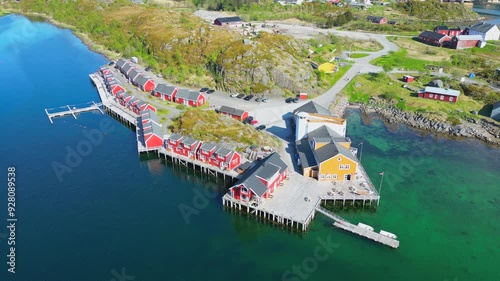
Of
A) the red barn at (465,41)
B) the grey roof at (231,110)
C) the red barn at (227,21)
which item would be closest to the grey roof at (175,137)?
the grey roof at (231,110)

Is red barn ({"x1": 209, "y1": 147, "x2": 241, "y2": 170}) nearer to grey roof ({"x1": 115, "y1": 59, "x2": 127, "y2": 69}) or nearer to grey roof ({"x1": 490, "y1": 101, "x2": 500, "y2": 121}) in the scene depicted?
grey roof ({"x1": 115, "y1": 59, "x2": 127, "y2": 69})

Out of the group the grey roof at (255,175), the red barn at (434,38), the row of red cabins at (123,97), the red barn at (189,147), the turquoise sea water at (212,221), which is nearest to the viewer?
the turquoise sea water at (212,221)

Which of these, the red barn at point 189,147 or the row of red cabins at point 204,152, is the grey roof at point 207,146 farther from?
the red barn at point 189,147

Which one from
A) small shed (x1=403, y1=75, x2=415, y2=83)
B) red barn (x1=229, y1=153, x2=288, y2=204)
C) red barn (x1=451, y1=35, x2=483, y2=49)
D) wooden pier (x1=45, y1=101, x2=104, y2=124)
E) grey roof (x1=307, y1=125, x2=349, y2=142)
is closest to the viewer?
red barn (x1=229, y1=153, x2=288, y2=204)

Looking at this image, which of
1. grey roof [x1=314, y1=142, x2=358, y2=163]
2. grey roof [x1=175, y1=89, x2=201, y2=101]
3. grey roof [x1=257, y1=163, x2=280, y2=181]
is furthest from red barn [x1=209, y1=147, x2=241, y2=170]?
grey roof [x1=175, y1=89, x2=201, y2=101]

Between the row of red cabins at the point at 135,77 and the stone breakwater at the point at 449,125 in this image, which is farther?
the row of red cabins at the point at 135,77

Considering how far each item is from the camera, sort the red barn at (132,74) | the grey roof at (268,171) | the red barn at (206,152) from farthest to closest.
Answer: the red barn at (132,74) → the red barn at (206,152) → the grey roof at (268,171)

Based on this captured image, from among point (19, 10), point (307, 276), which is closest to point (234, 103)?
point (307, 276)

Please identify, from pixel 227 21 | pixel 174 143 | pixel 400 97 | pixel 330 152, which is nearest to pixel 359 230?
pixel 330 152
